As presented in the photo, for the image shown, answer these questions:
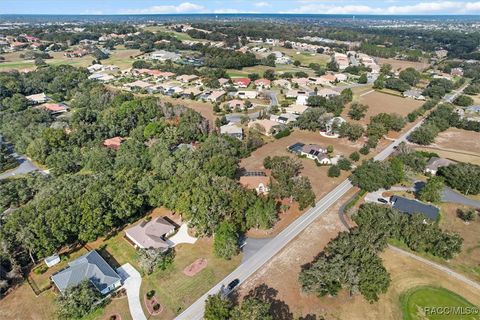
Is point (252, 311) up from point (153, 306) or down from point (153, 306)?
up

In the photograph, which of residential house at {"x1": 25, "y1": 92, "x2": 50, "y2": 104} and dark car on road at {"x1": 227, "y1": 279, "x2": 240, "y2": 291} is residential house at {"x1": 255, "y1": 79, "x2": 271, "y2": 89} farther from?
dark car on road at {"x1": 227, "y1": 279, "x2": 240, "y2": 291}

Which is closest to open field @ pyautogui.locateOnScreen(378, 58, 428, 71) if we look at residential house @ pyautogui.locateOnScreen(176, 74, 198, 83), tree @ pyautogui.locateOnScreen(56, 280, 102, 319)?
residential house @ pyautogui.locateOnScreen(176, 74, 198, 83)

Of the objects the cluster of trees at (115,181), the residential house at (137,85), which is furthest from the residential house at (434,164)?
the residential house at (137,85)

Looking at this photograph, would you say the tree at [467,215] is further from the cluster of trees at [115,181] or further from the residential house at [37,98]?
the residential house at [37,98]

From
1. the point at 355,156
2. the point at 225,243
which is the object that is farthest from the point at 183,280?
the point at 355,156

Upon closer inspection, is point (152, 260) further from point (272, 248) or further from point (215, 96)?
point (215, 96)
